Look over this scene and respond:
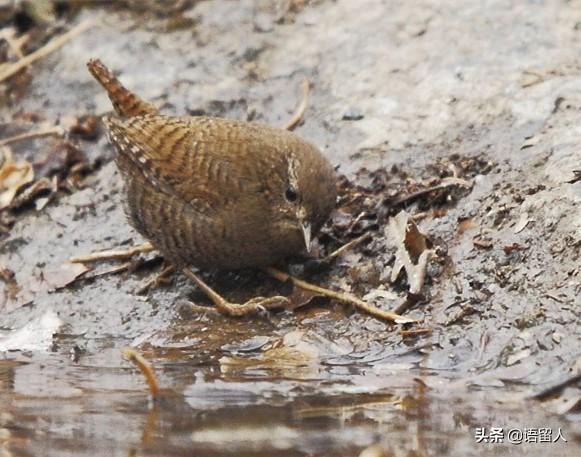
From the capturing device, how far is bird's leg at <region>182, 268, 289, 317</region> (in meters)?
5.55

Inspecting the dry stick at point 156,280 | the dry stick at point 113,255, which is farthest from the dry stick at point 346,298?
the dry stick at point 113,255

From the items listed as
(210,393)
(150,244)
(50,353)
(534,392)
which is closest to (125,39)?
(150,244)

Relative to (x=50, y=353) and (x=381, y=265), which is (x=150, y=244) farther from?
(x=381, y=265)

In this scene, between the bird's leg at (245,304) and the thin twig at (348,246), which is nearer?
the bird's leg at (245,304)

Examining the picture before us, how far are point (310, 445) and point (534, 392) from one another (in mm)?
989

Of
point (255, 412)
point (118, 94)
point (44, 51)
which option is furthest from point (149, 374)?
point (44, 51)

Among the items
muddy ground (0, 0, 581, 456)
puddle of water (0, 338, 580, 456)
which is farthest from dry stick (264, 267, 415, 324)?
puddle of water (0, 338, 580, 456)

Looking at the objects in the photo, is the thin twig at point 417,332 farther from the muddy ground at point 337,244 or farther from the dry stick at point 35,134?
the dry stick at point 35,134

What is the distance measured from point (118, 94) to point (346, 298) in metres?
1.81

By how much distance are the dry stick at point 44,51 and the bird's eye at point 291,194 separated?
11.0ft

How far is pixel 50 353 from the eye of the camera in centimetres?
566

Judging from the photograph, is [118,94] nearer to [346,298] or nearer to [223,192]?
[223,192]

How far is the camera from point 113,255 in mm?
6371

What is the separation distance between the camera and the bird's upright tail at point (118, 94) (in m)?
6.21
